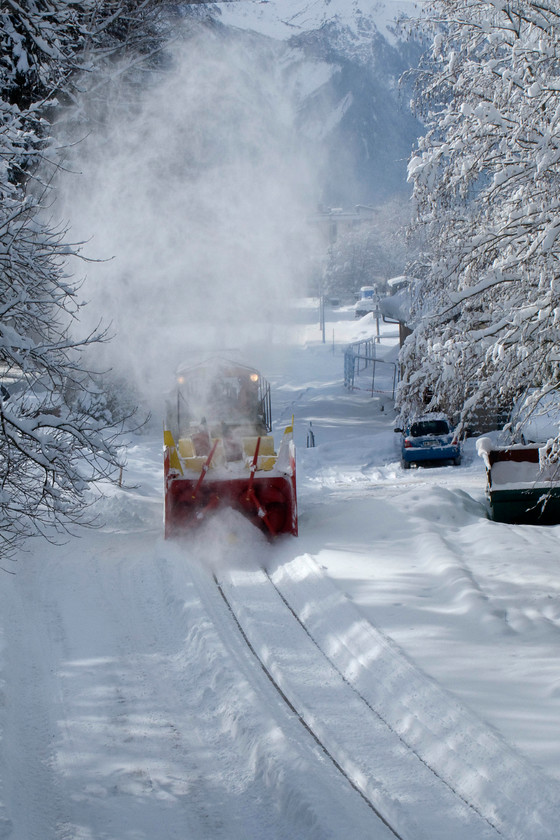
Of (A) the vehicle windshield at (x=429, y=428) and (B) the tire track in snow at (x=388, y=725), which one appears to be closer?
(B) the tire track in snow at (x=388, y=725)

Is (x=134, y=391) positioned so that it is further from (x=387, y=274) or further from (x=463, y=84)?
(x=387, y=274)

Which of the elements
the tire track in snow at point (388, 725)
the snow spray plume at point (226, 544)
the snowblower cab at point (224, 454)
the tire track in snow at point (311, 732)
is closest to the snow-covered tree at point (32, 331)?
the tire track in snow at point (311, 732)

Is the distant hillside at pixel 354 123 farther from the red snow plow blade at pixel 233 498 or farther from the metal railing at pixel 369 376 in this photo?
the red snow plow blade at pixel 233 498

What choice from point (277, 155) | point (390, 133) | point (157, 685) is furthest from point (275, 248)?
point (390, 133)

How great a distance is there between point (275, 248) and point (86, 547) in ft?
93.8

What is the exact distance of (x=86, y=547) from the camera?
11.0 m

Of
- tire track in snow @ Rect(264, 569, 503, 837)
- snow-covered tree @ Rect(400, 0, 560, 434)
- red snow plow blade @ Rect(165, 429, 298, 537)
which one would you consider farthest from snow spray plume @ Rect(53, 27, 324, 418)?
tire track in snow @ Rect(264, 569, 503, 837)

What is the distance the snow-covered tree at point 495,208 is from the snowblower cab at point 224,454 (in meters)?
2.68

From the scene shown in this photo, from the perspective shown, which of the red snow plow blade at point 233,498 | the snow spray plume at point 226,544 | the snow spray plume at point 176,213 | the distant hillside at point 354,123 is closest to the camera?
the snow spray plume at point 226,544

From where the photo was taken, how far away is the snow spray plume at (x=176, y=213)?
2205cm

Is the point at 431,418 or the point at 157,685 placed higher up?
the point at 157,685

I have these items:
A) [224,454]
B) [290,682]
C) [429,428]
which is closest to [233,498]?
[224,454]

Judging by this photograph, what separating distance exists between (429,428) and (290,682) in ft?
44.7

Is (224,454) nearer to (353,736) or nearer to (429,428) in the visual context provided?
(353,736)
